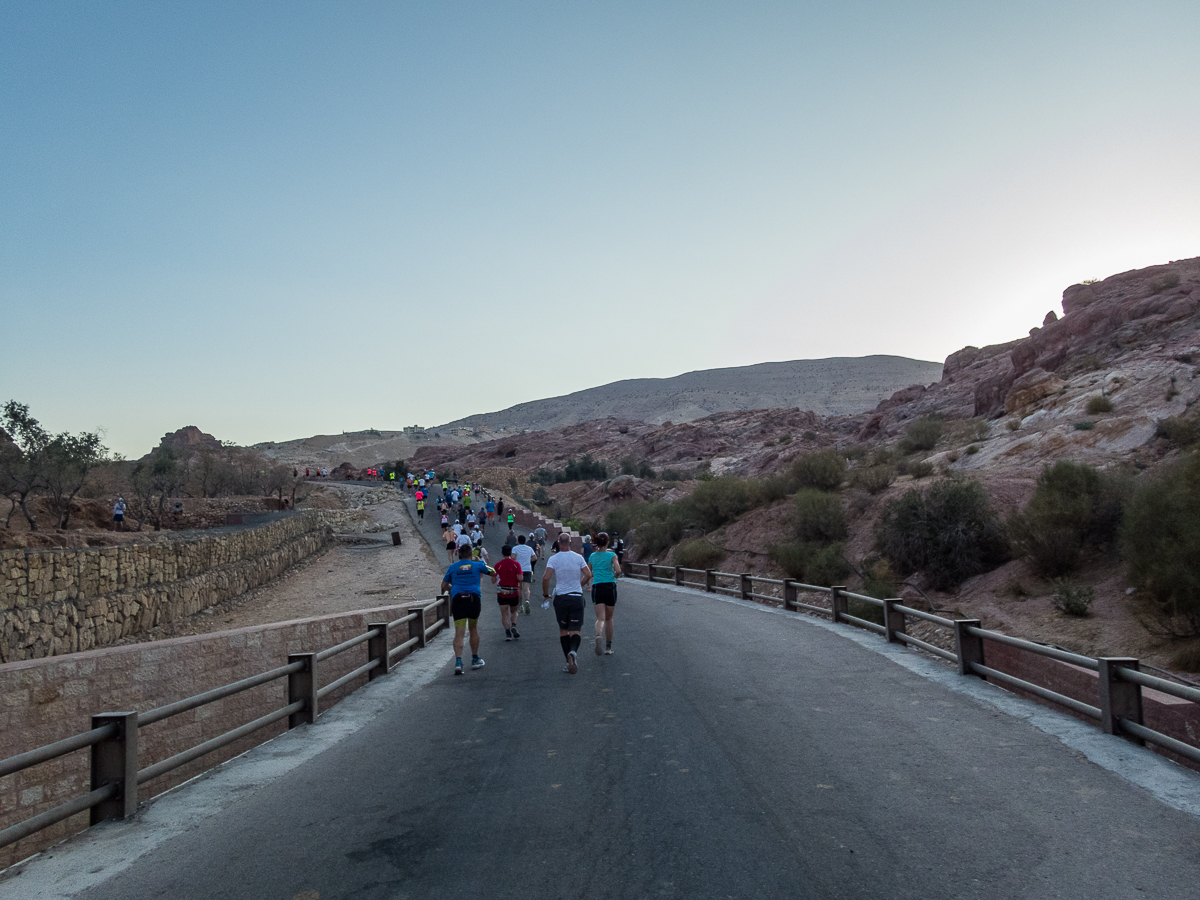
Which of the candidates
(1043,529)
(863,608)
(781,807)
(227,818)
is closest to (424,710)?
(227,818)

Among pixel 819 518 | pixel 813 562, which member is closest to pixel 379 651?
pixel 813 562

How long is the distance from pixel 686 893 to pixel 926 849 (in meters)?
1.48

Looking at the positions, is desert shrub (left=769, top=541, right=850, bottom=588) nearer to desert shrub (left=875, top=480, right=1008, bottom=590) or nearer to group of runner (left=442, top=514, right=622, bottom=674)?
desert shrub (left=875, top=480, right=1008, bottom=590)

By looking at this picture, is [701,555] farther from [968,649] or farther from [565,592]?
[968,649]

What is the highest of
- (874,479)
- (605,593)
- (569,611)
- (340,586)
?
(874,479)

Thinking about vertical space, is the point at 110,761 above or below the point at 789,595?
above

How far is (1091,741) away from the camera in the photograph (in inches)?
266

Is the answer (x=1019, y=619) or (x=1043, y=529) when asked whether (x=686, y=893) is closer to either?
(x=1019, y=619)

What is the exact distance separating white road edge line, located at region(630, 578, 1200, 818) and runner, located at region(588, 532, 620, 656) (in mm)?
3987

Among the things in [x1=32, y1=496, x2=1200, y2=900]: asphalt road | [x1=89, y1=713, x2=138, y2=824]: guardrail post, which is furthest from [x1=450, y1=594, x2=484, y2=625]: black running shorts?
[x1=89, y1=713, x2=138, y2=824]: guardrail post

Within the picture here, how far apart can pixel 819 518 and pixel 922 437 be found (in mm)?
14607

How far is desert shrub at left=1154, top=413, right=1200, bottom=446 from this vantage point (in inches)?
933

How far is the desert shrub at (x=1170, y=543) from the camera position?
1398 centimetres

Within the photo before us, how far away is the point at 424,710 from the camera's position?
9109 millimetres
